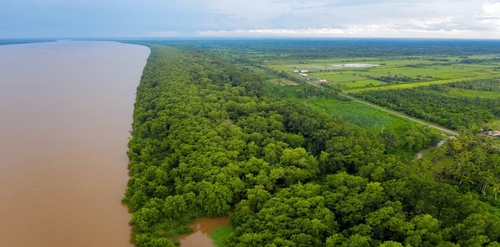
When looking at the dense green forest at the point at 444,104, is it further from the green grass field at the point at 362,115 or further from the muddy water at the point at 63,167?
the muddy water at the point at 63,167

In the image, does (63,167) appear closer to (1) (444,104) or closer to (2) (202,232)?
(2) (202,232)

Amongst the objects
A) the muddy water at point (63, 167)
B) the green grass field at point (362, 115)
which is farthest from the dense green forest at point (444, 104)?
the muddy water at point (63, 167)

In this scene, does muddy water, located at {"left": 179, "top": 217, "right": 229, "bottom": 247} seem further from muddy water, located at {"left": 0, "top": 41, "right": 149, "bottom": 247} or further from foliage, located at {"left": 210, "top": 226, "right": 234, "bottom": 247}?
muddy water, located at {"left": 0, "top": 41, "right": 149, "bottom": 247}

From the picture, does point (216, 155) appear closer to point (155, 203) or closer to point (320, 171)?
point (155, 203)

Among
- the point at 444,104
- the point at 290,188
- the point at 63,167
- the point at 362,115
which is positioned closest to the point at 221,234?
the point at 290,188

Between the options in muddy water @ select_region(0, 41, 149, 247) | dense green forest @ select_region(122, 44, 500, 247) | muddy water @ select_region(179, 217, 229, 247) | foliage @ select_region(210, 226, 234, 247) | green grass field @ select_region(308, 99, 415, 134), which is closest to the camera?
dense green forest @ select_region(122, 44, 500, 247)

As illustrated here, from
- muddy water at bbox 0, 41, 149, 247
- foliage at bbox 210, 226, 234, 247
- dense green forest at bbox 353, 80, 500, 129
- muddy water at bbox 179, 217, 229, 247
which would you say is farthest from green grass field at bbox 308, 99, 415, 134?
muddy water at bbox 0, 41, 149, 247
